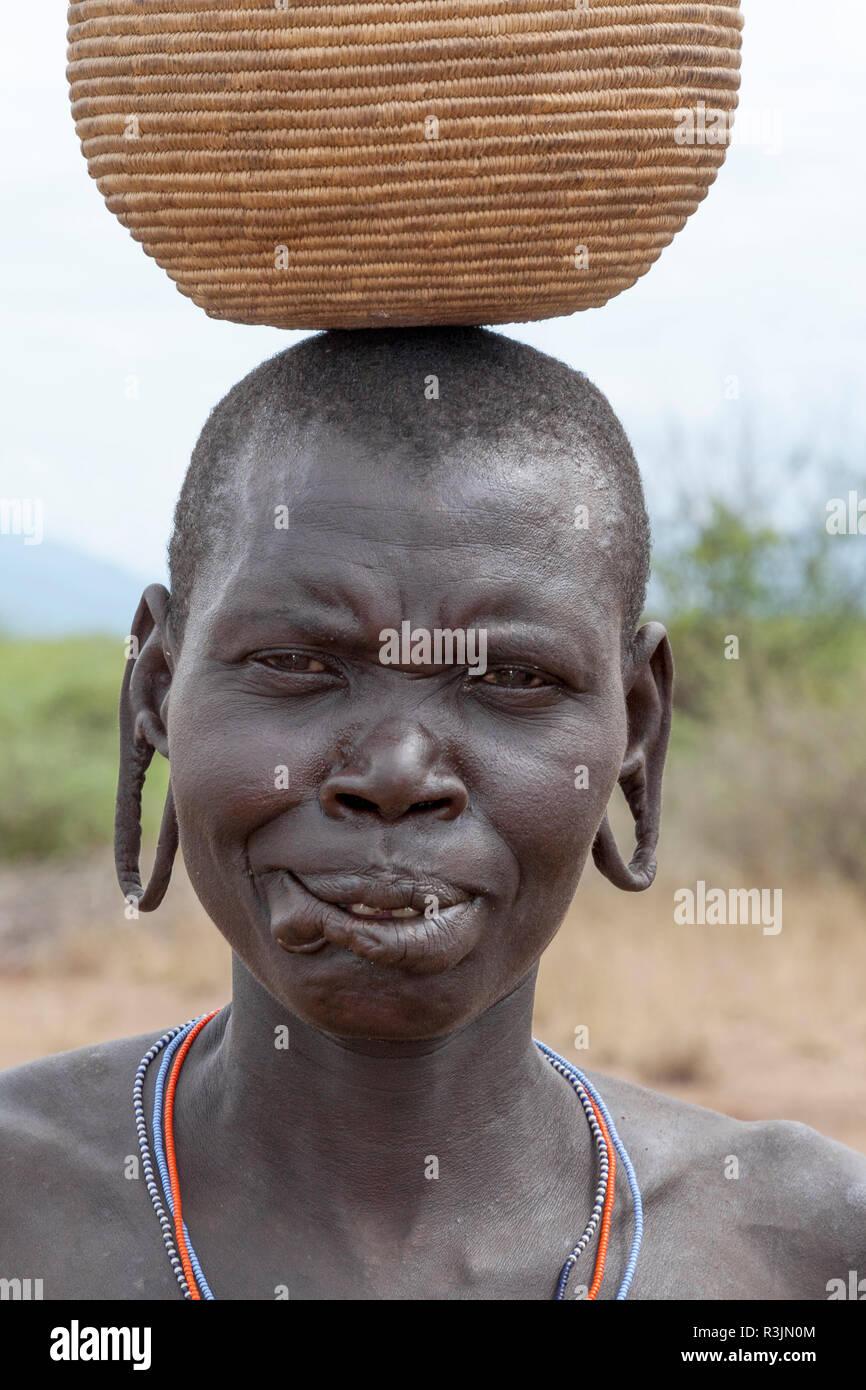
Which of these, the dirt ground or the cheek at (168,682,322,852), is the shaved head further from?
the dirt ground

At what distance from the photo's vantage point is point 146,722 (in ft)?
8.99

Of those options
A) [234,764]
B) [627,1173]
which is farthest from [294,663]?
[627,1173]

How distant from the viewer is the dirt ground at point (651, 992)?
962cm

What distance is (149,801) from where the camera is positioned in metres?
17.7

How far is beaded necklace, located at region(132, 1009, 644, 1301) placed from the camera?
8.36 ft

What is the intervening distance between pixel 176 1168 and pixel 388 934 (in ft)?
2.20

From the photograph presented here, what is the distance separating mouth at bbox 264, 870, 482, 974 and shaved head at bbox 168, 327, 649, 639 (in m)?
0.51

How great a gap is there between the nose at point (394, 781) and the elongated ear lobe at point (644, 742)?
50cm

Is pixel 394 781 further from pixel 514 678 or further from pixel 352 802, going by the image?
pixel 514 678

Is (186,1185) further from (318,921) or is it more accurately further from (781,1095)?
(781,1095)
